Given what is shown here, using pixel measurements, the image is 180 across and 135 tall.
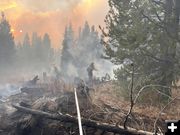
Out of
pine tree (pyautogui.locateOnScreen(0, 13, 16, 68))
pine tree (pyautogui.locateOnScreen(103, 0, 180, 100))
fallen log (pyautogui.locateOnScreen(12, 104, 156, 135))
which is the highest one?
pine tree (pyautogui.locateOnScreen(0, 13, 16, 68))

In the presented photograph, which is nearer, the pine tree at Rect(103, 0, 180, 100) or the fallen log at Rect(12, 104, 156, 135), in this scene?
the fallen log at Rect(12, 104, 156, 135)

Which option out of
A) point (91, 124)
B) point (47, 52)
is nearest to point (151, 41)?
point (91, 124)

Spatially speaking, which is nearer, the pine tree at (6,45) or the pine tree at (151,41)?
the pine tree at (151,41)

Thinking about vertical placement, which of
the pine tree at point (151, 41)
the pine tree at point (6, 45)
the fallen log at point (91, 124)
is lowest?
the fallen log at point (91, 124)

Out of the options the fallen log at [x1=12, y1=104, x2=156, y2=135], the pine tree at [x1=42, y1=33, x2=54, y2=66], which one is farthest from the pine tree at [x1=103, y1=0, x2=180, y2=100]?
the pine tree at [x1=42, y1=33, x2=54, y2=66]

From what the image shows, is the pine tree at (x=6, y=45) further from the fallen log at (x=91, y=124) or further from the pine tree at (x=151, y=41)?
the fallen log at (x=91, y=124)

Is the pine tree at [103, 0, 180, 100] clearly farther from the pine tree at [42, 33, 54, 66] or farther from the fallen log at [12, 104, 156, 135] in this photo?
the pine tree at [42, 33, 54, 66]

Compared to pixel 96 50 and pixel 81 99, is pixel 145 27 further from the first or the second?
pixel 96 50

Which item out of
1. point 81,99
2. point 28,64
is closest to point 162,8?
point 81,99

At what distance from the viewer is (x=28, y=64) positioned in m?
90.8

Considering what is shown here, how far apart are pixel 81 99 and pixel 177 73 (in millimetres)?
4471

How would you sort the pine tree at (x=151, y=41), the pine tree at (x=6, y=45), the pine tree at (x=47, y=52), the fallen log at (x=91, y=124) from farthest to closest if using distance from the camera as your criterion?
the pine tree at (x=47, y=52) < the pine tree at (x=6, y=45) < the pine tree at (x=151, y=41) < the fallen log at (x=91, y=124)

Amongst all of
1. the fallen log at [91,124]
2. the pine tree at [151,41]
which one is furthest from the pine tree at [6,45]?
the fallen log at [91,124]

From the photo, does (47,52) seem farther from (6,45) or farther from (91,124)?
(91,124)
